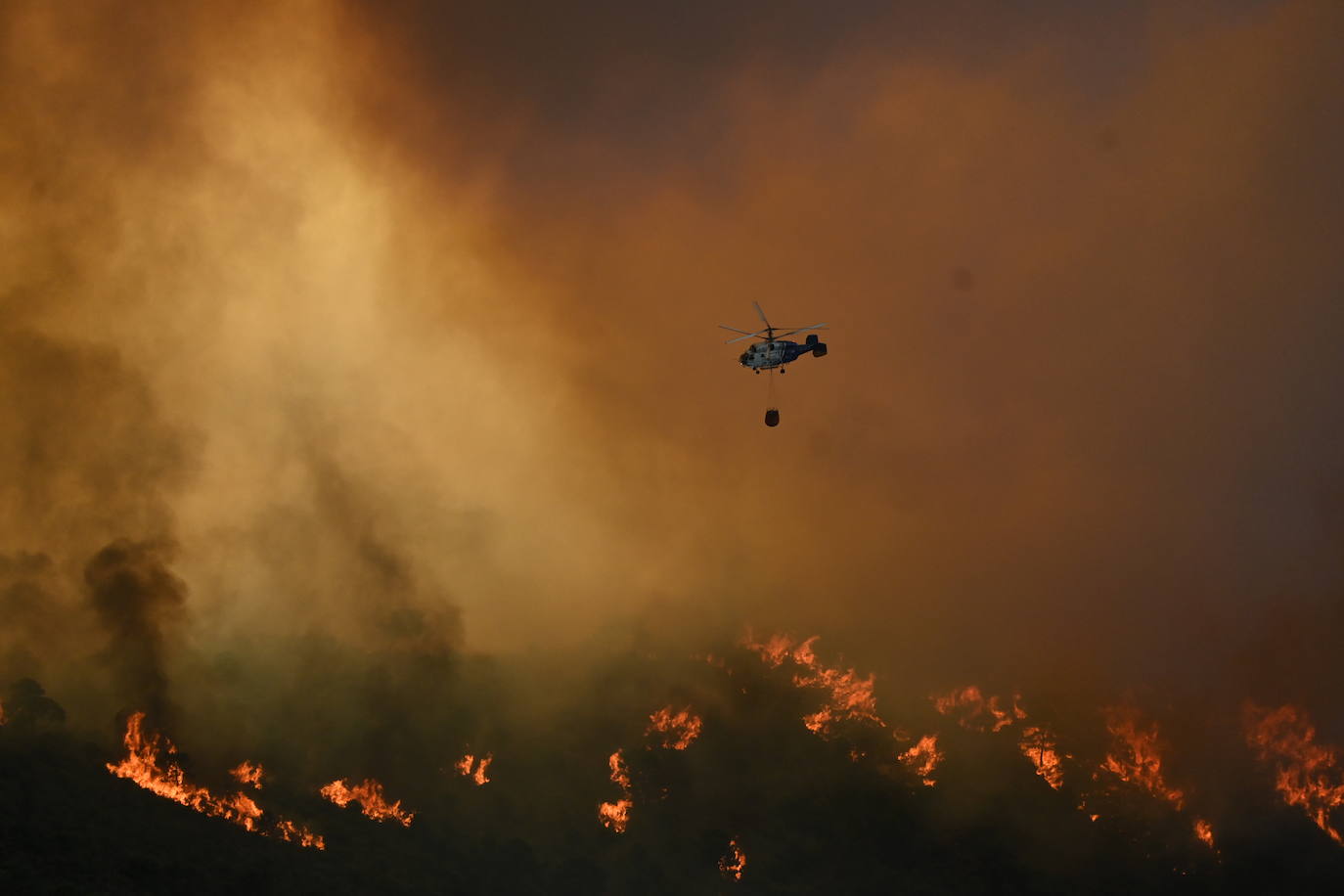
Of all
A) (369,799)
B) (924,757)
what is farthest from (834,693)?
(369,799)

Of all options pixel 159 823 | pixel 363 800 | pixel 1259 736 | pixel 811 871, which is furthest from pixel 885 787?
pixel 159 823

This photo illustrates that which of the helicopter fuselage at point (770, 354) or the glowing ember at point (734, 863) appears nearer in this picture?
the helicopter fuselage at point (770, 354)

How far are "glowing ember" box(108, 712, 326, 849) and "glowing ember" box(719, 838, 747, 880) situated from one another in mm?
62048

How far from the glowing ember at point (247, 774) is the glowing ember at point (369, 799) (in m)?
9.29

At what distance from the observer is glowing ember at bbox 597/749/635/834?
15738 centimetres

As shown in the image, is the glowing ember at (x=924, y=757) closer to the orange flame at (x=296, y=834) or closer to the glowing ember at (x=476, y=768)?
the glowing ember at (x=476, y=768)

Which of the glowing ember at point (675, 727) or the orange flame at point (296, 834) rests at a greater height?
the glowing ember at point (675, 727)

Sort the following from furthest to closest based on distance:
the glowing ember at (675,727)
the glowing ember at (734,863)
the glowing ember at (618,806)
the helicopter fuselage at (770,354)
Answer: the glowing ember at (675,727)
the glowing ember at (618,806)
the glowing ember at (734,863)
the helicopter fuselage at (770,354)

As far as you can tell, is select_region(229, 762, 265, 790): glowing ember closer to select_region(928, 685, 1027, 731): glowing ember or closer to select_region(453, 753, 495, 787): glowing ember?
select_region(453, 753, 495, 787): glowing ember

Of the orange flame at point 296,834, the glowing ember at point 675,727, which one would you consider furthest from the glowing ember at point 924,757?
the orange flame at point 296,834


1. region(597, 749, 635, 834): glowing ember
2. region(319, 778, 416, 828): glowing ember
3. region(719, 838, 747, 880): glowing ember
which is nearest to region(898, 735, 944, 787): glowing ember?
region(719, 838, 747, 880): glowing ember

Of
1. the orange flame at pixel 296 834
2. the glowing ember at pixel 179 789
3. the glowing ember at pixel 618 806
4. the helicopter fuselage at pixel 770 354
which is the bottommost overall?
the orange flame at pixel 296 834

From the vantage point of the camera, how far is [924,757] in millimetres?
179250

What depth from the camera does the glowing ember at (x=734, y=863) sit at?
502 feet
